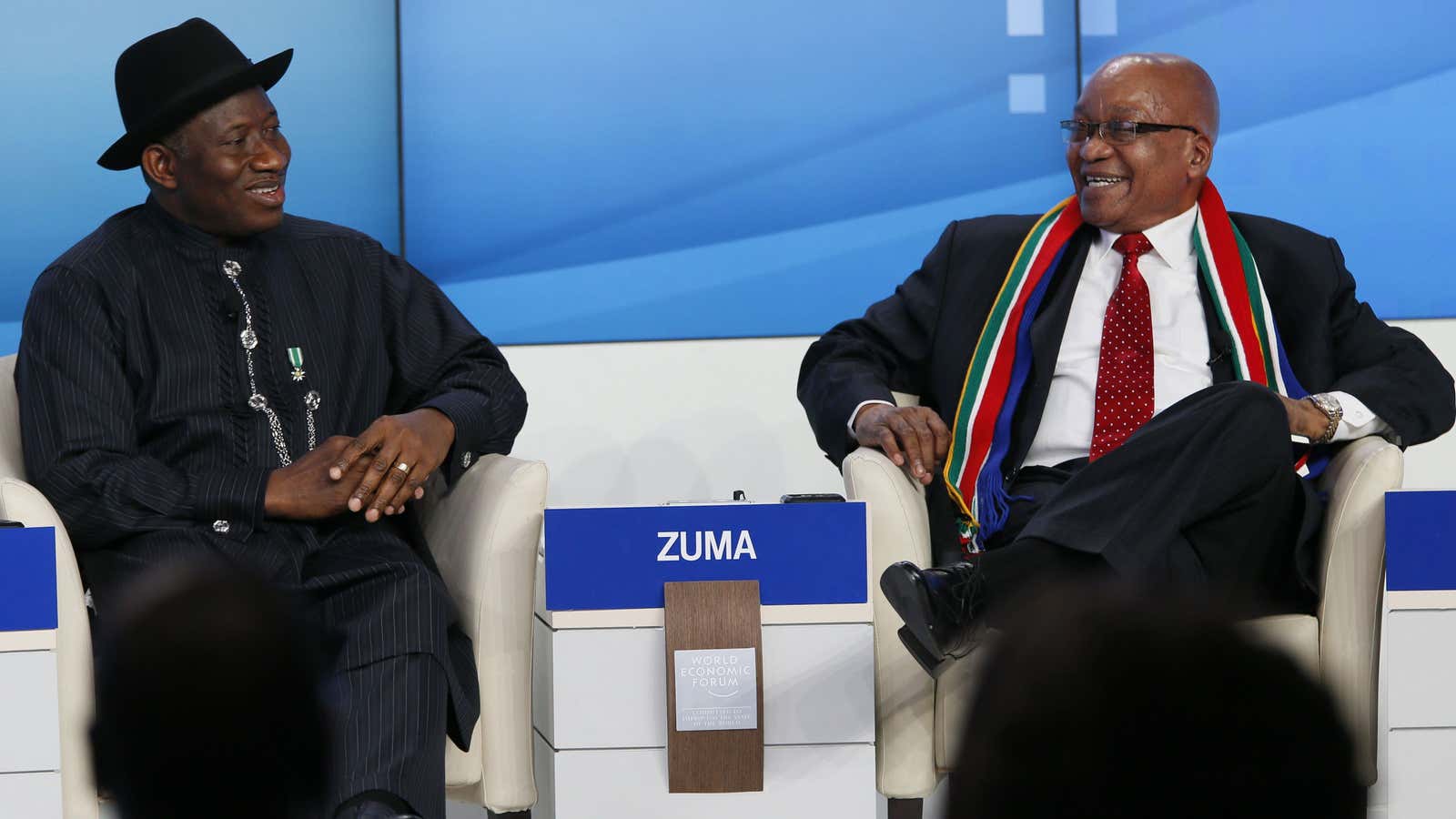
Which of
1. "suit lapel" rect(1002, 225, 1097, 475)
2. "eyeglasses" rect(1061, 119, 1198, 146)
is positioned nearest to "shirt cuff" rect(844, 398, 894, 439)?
"suit lapel" rect(1002, 225, 1097, 475)

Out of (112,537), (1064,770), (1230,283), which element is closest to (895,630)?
(1230,283)

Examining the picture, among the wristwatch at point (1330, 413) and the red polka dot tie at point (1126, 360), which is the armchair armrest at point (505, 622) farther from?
the wristwatch at point (1330, 413)

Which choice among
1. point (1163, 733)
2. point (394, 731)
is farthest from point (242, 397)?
point (1163, 733)

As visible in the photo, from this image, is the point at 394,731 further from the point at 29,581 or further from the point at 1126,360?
the point at 1126,360

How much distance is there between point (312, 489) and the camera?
301cm

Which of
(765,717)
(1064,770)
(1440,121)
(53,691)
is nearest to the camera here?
→ (1064,770)

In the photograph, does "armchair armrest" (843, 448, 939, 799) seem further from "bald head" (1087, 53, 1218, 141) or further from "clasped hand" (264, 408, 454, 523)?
"bald head" (1087, 53, 1218, 141)

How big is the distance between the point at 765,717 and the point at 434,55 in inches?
92.4

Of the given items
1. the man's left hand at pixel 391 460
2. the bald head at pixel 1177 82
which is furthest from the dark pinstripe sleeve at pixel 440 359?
the bald head at pixel 1177 82

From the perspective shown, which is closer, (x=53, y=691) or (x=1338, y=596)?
(x=53, y=691)

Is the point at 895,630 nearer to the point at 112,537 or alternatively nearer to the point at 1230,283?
the point at 1230,283

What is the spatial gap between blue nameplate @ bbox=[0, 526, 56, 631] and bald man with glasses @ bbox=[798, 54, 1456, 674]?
1442 mm

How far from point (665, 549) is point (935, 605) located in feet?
1.50

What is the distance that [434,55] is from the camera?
15.0 ft
